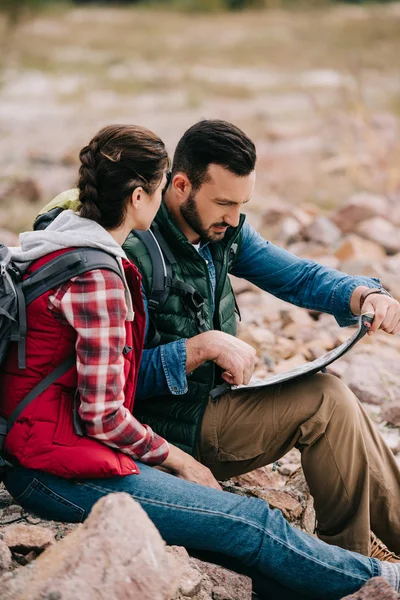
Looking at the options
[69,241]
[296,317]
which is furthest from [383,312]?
[296,317]

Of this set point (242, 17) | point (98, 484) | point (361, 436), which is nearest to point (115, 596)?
point (98, 484)

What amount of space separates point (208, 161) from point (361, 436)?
3.84 feet

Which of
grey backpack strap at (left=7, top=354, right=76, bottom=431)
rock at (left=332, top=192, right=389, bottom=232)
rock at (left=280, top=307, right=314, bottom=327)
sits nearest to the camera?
grey backpack strap at (left=7, top=354, right=76, bottom=431)

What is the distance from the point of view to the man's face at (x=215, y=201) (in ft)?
10.6

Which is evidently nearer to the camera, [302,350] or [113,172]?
[113,172]

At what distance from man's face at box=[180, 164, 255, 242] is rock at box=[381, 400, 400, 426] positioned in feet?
5.80

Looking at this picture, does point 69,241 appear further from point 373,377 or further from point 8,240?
point 8,240

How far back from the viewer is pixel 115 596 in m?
2.17

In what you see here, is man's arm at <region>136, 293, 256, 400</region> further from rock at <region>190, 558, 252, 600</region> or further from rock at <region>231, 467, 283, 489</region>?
rock at <region>231, 467, 283, 489</region>

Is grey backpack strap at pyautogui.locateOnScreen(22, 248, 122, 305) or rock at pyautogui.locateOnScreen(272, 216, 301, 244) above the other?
grey backpack strap at pyautogui.locateOnScreen(22, 248, 122, 305)

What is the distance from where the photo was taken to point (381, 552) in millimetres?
3180

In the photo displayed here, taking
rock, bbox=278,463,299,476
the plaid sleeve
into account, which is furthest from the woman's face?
rock, bbox=278,463,299,476

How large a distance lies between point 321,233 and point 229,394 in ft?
16.7

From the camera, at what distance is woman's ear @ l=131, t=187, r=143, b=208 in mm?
2699
